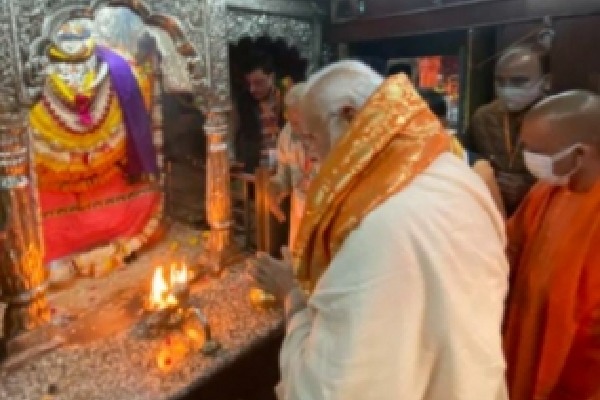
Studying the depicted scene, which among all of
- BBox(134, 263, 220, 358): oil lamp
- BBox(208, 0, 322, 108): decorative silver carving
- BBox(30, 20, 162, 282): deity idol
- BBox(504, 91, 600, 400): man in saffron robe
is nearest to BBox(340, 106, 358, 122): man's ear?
BBox(504, 91, 600, 400): man in saffron robe

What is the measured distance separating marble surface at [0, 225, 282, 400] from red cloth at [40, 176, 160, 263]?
255 mm

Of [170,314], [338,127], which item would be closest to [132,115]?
[170,314]

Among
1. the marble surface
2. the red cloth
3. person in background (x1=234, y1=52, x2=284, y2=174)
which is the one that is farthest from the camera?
person in background (x1=234, y1=52, x2=284, y2=174)

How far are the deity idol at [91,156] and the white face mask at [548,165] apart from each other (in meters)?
2.31

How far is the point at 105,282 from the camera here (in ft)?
10.5

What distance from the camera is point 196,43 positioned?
2840mm

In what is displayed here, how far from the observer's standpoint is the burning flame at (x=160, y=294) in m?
2.53

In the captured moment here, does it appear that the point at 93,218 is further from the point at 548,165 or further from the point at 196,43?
the point at 548,165

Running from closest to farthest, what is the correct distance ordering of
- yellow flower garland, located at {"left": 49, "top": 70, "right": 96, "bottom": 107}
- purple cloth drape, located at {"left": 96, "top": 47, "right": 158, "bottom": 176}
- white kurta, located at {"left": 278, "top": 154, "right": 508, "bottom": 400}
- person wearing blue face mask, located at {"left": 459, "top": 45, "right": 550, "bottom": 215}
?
white kurta, located at {"left": 278, "top": 154, "right": 508, "bottom": 400} < person wearing blue face mask, located at {"left": 459, "top": 45, "right": 550, "bottom": 215} < yellow flower garland, located at {"left": 49, "top": 70, "right": 96, "bottom": 107} < purple cloth drape, located at {"left": 96, "top": 47, "right": 158, "bottom": 176}

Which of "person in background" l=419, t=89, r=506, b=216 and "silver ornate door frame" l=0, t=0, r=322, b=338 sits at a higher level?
"silver ornate door frame" l=0, t=0, r=322, b=338

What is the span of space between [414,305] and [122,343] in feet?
6.16

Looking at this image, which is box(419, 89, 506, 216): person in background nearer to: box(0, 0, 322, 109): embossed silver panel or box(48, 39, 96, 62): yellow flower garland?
box(0, 0, 322, 109): embossed silver panel

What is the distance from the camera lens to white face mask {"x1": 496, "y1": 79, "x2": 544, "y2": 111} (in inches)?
104

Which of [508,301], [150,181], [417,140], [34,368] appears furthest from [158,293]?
[417,140]
